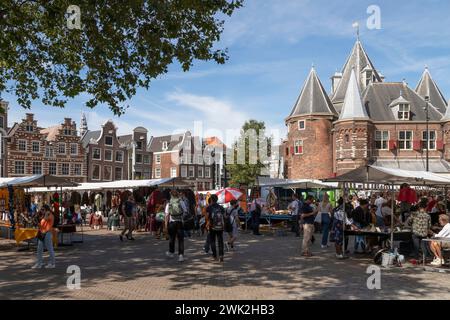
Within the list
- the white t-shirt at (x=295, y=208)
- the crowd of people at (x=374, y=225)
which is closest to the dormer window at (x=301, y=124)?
the white t-shirt at (x=295, y=208)

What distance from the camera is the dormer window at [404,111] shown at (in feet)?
140

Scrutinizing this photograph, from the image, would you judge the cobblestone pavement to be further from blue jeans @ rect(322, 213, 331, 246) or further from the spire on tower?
the spire on tower

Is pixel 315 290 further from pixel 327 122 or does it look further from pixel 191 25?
pixel 327 122

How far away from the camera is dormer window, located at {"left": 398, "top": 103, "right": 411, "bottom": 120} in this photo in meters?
42.6

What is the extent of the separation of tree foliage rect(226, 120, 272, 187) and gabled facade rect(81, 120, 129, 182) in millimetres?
16478

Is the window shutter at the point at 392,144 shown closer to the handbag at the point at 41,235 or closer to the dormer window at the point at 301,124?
the dormer window at the point at 301,124

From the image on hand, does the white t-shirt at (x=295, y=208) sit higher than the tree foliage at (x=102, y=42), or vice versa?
the tree foliage at (x=102, y=42)

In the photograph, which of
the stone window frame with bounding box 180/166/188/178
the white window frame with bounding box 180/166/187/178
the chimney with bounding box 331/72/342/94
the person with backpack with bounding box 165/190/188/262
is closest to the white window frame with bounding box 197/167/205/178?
the stone window frame with bounding box 180/166/188/178

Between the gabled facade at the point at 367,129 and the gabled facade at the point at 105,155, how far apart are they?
24649 millimetres

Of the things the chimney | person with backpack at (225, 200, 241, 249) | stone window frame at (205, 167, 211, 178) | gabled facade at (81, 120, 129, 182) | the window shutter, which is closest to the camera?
person with backpack at (225, 200, 241, 249)

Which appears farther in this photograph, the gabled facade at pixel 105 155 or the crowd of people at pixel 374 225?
the gabled facade at pixel 105 155

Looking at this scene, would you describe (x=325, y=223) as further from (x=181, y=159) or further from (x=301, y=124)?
(x=181, y=159)

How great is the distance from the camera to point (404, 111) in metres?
42.8

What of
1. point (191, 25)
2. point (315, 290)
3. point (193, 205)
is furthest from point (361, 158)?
point (315, 290)
